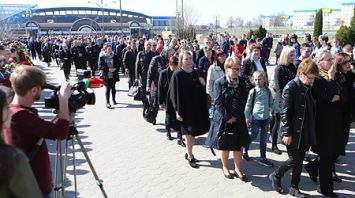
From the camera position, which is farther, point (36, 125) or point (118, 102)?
point (118, 102)

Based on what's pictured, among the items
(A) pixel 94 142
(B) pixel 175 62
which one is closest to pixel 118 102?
(A) pixel 94 142

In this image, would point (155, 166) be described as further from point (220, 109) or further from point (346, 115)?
point (346, 115)

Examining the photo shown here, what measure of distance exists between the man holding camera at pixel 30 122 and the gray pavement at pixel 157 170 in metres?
2.43

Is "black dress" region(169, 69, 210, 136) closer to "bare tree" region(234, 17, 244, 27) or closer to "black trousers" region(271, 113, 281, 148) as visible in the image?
"black trousers" region(271, 113, 281, 148)

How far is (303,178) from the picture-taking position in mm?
5391

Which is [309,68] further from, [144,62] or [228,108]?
[144,62]

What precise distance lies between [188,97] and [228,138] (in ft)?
3.23

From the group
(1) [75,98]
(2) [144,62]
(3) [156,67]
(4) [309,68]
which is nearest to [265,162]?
(4) [309,68]

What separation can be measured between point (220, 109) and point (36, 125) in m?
3.11

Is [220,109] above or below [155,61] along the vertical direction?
below

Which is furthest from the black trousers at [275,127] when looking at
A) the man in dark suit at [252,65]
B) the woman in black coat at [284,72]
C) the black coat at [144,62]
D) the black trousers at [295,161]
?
the black coat at [144,62]

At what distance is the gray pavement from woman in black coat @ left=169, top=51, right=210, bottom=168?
0.69m

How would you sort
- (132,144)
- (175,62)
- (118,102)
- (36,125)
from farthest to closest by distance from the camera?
(118,102) → (132,144) → (175,62) → (36,125)

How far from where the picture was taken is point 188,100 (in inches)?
225
